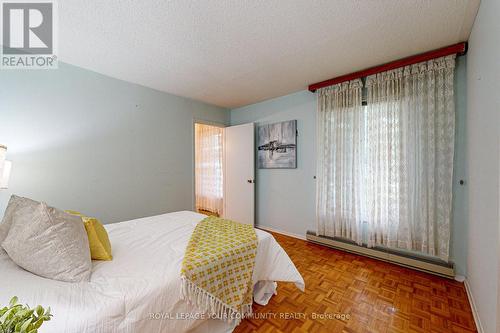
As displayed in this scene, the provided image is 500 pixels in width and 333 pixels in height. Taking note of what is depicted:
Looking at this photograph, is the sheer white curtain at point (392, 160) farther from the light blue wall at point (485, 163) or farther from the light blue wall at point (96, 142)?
the light blue wall at point (96, 142)

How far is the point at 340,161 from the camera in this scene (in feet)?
9.12

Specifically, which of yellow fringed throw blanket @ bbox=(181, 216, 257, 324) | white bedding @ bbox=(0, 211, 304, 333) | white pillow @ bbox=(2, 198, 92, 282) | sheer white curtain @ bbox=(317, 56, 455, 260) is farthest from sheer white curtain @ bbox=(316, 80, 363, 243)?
white pillow @ bbox=(2, 198, 92, 282)

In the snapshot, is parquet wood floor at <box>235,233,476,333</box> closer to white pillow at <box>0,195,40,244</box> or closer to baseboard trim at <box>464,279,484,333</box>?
baseboard trim at <box>464,279,484,333</box>

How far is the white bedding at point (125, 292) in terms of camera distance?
86cm

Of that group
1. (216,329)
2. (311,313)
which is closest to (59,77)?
(216,329)

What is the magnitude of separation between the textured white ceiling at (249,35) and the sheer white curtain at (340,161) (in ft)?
1.14

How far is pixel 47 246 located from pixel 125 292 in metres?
0.49

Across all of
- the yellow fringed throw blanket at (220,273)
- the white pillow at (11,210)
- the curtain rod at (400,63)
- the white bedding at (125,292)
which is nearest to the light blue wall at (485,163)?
the curtain rod at (400,63)

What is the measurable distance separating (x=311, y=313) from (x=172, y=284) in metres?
1.21

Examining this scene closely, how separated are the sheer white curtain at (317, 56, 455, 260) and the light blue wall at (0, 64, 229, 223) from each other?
2.45 meters

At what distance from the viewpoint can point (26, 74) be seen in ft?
7.10

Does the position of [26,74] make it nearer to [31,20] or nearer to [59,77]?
[59,77]

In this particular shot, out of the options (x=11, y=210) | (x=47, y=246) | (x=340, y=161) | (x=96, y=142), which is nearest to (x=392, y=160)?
(x=340, y=161)

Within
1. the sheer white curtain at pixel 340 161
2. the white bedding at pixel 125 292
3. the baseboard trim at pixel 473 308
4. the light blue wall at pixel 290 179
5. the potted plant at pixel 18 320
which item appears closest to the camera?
the potted plant at pixel 18 320
